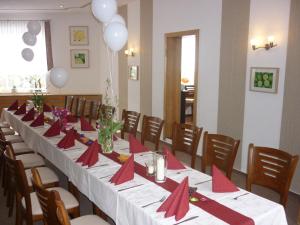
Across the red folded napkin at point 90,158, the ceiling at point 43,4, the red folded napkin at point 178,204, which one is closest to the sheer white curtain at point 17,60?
the ceiling at point 43,4

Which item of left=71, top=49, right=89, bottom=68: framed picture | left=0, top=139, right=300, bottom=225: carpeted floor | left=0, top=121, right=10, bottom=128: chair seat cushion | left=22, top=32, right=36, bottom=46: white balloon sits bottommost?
left=0, top=139, right=300, bottom=225: carpeted floor

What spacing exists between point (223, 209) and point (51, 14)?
25.5 ft

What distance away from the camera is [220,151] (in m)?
2.66

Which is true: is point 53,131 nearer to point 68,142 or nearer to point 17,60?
point 68,142

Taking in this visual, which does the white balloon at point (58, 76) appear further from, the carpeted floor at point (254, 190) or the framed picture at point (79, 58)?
the framed picture at point (79, 58)

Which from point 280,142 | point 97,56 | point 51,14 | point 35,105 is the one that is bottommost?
point 280,142

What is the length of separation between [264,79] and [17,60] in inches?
258

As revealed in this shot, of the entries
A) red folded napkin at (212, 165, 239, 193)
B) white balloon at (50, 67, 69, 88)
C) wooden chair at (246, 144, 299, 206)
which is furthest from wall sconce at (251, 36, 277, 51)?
white balloon at (50, 67, 69, 88)

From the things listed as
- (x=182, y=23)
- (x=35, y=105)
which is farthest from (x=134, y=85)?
(x=35, y=105)

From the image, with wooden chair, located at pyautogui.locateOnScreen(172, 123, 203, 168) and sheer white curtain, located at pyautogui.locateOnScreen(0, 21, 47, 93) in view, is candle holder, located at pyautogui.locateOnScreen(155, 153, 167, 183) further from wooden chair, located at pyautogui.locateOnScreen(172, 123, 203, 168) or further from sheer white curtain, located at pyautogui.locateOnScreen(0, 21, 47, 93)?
sheer white curtain, located at pyautogui.locateOnScreen(0, 21, 47, 93)

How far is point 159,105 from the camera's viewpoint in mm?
6156

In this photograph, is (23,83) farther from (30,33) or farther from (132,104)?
(132,104)

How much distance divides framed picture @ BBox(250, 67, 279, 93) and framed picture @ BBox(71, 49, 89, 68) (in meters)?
5.47

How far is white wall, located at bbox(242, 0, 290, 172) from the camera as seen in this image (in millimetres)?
3713
